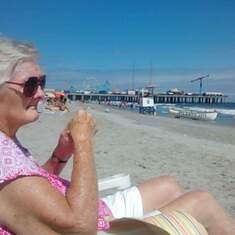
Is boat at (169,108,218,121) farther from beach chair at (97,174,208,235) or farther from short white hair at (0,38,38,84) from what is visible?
short white hair at (0,38,38,84)

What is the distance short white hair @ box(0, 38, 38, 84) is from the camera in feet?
5.40

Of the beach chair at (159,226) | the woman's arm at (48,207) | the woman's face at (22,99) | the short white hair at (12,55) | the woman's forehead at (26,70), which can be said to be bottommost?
the beach chair at (159,226)

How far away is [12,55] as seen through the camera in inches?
66.1

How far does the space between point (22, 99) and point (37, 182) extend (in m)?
0.35

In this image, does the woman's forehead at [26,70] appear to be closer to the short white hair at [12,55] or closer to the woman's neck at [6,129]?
the short white hair at [12,55]

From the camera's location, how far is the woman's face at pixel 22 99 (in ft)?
5.48

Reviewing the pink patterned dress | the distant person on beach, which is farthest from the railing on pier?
the pink patterned dress

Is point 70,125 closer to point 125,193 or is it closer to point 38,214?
point 38,214

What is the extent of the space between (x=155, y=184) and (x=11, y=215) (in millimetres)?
1050

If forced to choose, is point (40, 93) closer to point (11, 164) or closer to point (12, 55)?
point (12, 55)

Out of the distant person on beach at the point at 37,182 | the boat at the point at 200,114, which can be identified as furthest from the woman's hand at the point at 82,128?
the boat at the point at 200,114

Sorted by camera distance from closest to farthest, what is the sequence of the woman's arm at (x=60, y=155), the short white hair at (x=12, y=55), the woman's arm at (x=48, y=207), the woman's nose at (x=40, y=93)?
the woman's arm at (x=48, y=207)
the short white hair at (x=12, y=55)
the woman's nose at (x=40, y=93)
the woman's arm at (x=60, y=155)

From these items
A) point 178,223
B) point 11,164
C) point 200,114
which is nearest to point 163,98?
point 200,114

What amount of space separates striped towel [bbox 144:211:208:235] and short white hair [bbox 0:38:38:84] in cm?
81
